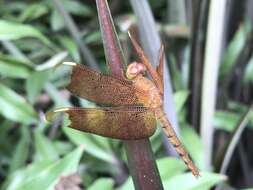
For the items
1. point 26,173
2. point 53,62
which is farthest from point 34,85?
point 26,173

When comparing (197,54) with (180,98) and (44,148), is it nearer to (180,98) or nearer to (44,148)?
(180,98)

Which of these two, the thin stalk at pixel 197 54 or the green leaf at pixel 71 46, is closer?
the thin stalk at pixel 197 54

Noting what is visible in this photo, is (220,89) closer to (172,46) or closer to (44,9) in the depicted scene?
(172,46)

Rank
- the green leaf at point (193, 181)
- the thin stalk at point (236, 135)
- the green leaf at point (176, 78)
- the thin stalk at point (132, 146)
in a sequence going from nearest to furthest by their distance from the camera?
the thin stalk at point (132, 146)
the green leaf at point (193, 181)
the thin stalk at point (236, 135)
the green leaf at point (176, 78)

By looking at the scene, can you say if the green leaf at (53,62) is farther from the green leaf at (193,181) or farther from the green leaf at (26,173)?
the green leaf at (193,181)

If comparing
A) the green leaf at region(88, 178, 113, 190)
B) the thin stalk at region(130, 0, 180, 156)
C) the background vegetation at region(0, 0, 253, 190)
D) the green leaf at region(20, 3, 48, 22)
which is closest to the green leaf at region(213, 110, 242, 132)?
the background vegetation at region(0, 0, 253, 190)

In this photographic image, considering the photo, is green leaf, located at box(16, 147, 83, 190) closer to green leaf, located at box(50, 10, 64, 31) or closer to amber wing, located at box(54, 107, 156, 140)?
amber wing, located at box(54, 107, 156, 140)

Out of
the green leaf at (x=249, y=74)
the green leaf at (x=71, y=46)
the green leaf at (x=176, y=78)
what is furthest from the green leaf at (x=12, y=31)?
the green leaf at (x=249, y=74)

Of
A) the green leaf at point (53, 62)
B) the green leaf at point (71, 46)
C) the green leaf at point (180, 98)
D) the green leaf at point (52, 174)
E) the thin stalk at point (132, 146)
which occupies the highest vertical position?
the thin stalk at point (132, 146)
